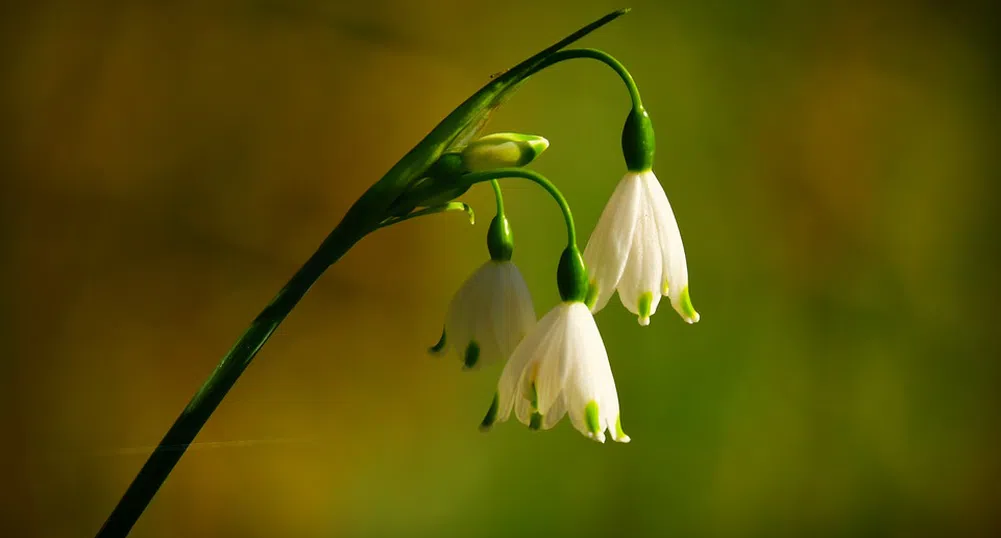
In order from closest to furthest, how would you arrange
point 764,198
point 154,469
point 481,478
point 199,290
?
point 154,469
point 199,290
point 481,478
point 764,198

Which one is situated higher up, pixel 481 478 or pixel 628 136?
pixel 628 136

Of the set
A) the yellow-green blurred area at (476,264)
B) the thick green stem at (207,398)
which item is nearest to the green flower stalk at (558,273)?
the thick green stem at (207,398)

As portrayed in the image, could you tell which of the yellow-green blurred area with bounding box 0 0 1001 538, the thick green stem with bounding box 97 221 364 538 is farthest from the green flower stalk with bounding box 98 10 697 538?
the yellow-green blurred area with bounding box 0 0 1001 538

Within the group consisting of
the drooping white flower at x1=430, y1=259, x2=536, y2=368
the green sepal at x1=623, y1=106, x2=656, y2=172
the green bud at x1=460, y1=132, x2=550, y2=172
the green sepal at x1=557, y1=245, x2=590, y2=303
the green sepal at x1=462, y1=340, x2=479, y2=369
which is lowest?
the green sepal at x1=462, y1=340, x2=479, y2=369

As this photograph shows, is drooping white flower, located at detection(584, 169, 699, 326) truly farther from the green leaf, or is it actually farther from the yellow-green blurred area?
the yellow-green blurred area

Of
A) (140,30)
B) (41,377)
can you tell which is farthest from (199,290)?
(140,30)

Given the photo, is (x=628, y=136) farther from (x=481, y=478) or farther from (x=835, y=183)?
(x=835, y=183)
